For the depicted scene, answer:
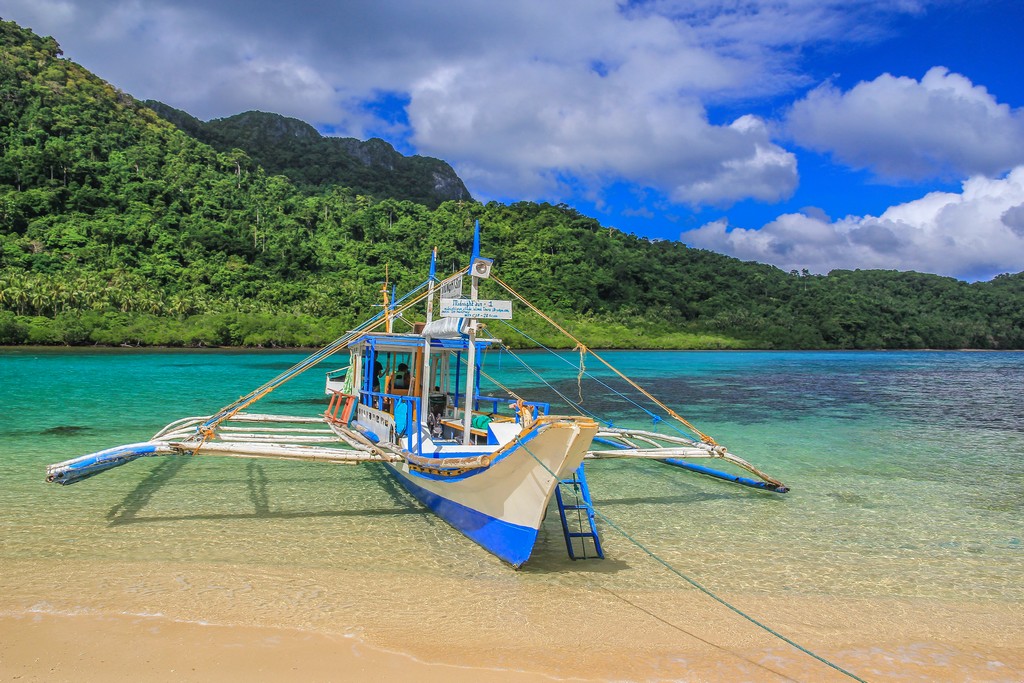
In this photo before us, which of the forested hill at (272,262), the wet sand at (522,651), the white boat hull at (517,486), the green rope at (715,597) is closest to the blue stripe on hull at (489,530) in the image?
the white boat hull at (517,486)

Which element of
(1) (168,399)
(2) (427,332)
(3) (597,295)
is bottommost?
(1) (168,399)

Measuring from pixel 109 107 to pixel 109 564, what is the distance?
111 meters

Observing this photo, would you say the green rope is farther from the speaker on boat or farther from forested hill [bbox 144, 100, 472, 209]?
forested hill [bbox 144, 100, 472, 209]

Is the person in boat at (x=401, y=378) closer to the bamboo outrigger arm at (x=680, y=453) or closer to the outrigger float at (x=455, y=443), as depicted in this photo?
the outrigger float at (x=455, y=443)

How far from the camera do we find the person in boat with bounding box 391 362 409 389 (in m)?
10.6

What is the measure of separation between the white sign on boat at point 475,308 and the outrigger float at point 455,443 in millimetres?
13

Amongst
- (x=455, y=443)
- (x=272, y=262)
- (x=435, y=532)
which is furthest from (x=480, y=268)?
(x=272, y=262)

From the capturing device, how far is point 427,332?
9094 mm

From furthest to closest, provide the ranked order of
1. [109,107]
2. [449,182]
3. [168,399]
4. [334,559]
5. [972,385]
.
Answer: [449,182] → [109,107] → [972,385] → [168,399] → [334,559]

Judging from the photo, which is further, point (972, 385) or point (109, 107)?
point (109, 107)

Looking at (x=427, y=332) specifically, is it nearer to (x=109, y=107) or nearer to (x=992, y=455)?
(x=992, y=455)

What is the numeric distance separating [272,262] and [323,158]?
72325 millimetres

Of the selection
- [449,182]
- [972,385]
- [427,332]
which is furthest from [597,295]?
[427,332]

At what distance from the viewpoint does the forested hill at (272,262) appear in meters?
61.8
